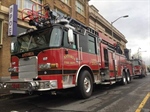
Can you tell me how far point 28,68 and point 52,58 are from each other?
1.06 metres

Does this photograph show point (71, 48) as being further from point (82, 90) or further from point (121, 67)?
point (121, 67)

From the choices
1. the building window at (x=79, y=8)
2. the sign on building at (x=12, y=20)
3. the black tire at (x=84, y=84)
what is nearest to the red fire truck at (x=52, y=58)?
the black tire at (x=84, y=84)

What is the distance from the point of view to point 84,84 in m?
7.91

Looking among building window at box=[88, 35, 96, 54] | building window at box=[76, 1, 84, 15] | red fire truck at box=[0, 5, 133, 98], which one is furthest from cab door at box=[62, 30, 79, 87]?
building window at box=[76, 1, 84, 15]

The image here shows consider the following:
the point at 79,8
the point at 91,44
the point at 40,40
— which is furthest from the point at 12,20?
the point at 79,8

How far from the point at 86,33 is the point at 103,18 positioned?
28866mm

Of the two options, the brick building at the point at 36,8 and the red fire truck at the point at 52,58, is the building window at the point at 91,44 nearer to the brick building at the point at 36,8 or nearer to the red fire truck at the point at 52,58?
the red fire truck at the point at 52,58

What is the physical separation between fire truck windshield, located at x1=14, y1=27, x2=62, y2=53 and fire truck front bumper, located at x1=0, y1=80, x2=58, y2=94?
130 cm

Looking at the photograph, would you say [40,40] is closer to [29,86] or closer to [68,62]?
[68,62]

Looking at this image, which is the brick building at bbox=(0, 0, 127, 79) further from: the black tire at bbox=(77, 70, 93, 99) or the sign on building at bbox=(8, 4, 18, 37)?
the black tire at bbox=(77, 70, 93, 99)

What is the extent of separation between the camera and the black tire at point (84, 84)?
7.60m

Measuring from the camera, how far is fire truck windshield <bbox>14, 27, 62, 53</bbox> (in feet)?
22.2

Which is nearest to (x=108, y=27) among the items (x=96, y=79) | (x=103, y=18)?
(x=103, y=18)

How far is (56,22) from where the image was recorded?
24.0 ft
